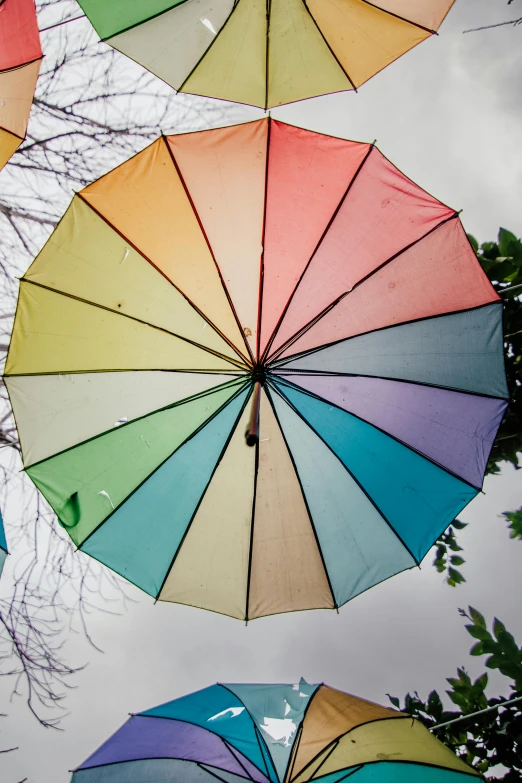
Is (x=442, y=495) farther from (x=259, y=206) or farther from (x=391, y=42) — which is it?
(x=391, y=42)

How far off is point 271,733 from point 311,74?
15.3 ft

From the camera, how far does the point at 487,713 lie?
2988 millimetres

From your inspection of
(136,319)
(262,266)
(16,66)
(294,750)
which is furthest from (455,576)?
(16,66)

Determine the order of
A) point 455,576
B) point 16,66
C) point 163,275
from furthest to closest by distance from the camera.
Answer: point 455,576 → point 16,66 → point 163,275

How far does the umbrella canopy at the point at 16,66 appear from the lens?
129 inches

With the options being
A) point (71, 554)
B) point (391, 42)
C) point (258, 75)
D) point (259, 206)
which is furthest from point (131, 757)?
point (391, 42)

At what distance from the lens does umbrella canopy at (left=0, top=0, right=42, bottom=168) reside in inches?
129

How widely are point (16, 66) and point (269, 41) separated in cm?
191

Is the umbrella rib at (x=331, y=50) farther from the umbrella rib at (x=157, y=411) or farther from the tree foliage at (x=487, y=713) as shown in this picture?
the tree foliage at (x=487, y=713)

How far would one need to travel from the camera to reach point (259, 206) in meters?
2.92

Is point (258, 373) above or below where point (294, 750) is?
above

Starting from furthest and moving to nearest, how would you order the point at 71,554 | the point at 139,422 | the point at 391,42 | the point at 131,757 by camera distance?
1. the point at 71,554
2. the point at 391,42
3. the point at 139,422
4. the point at 131,757

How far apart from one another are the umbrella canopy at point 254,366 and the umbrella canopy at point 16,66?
1023mm

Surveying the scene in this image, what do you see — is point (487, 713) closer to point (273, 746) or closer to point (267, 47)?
point (273, 746)
